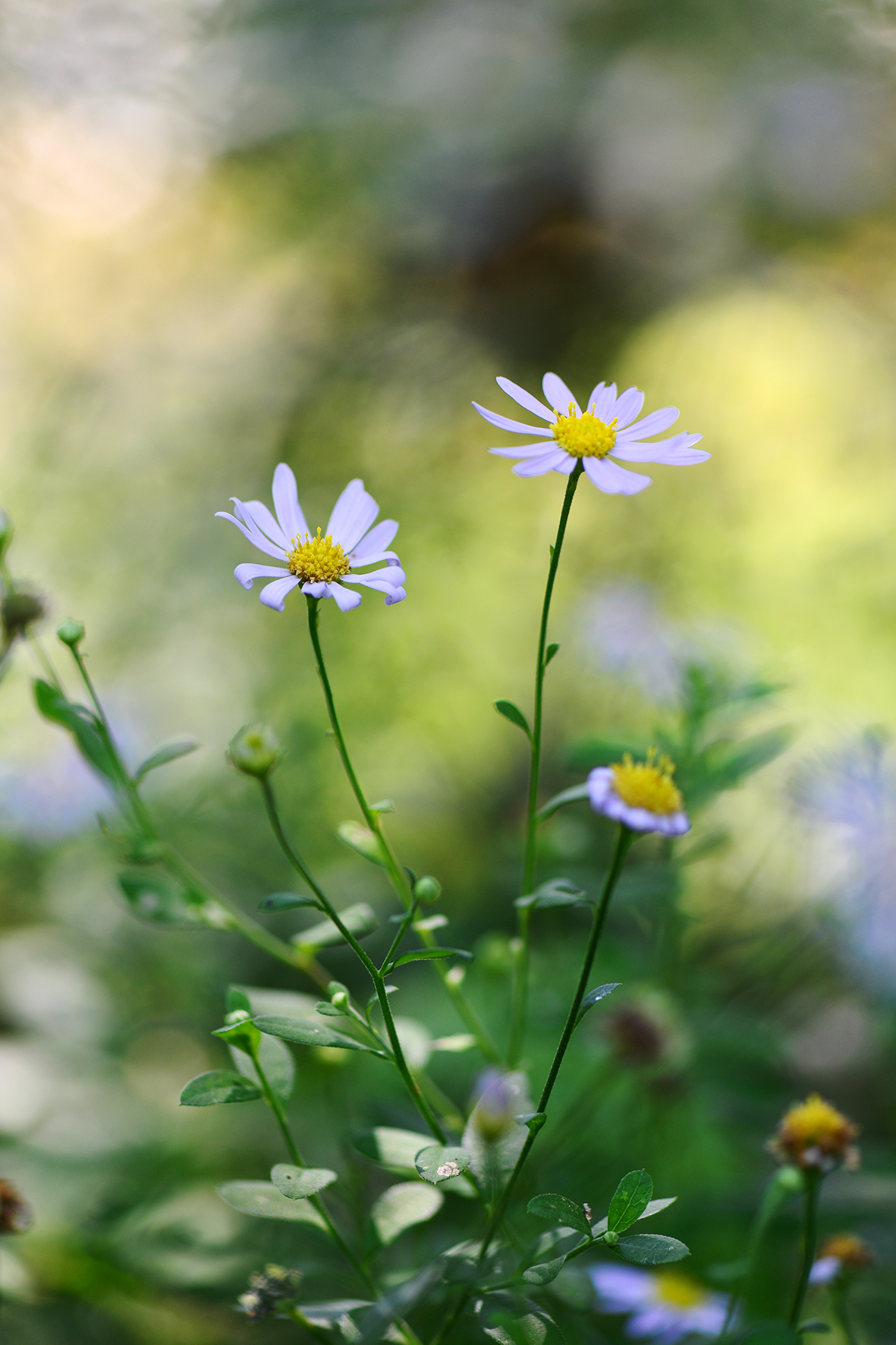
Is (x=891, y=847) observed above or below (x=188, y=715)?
below

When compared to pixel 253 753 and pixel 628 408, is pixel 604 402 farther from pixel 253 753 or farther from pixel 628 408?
pixel 253 753

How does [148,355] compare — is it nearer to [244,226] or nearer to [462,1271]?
[244,226]

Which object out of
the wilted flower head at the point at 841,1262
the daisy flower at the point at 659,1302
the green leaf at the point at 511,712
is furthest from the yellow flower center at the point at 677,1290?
the green leaf at the point at 511,712

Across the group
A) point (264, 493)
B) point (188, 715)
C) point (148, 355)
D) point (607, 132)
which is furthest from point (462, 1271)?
point (607, 132)

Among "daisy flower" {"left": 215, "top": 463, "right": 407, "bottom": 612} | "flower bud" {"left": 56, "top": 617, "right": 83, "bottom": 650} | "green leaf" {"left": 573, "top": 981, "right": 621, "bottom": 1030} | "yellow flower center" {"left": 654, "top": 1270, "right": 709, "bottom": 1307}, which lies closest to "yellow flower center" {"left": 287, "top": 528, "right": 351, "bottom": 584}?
"daisy flower" {"left": 215, "top": 463, "right": 407, "bottom": 612}

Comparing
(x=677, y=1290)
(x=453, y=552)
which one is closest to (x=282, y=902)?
(x=677, y=1290)
